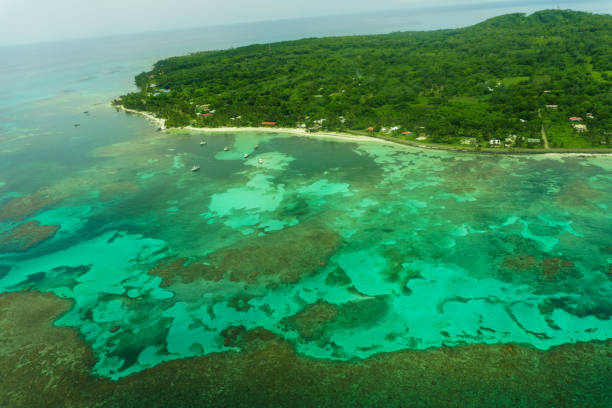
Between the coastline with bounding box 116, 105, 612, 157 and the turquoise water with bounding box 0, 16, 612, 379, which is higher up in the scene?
the coastline with bounding box 116, 105, 612, 157

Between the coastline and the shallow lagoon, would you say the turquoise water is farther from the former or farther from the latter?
the coastline

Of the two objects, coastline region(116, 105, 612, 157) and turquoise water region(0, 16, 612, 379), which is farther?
coastline region(116, 105, 612, 157)

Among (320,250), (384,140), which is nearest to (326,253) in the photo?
(320,250)

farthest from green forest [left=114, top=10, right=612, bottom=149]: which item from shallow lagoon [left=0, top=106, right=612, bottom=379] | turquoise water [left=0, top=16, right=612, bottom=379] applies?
shallow lagoon [left=0, top=106, right=612, bottom=379]

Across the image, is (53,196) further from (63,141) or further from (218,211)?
(63,141)

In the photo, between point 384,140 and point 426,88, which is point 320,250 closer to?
point 384,140
